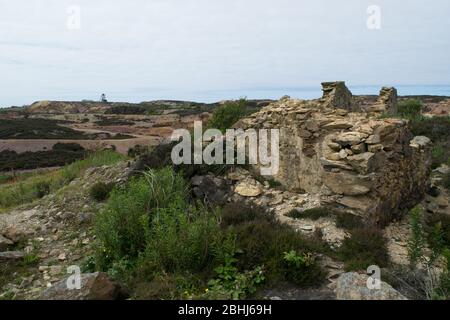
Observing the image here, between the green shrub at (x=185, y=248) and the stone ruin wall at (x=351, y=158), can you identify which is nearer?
the green shrub at (x=185, y=248)

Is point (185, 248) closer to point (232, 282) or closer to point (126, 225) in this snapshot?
point (232, 282)

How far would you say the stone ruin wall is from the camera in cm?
621

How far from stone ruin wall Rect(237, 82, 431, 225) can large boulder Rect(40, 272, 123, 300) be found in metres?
3.93

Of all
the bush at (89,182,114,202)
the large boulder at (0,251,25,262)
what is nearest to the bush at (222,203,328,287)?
the large boulder at (0,251,25,262)

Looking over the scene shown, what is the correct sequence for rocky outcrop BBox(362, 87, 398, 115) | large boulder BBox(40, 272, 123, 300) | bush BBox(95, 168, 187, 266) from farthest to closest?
rocky outcrop BBox(362, 87, 398, 115), bush BBox(95, 168, 187, 266), large boulder BBox(40, 272, 123, 300)

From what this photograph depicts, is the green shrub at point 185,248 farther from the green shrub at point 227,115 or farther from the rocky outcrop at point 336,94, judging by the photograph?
the green shrub at point 227,115

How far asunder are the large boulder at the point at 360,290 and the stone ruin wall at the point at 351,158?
2.32 meters

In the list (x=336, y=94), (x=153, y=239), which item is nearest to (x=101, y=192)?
(x=153, y=239)

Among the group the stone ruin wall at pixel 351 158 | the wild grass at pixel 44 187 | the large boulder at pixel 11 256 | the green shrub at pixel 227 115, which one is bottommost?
the large boulder at pixel 11 256

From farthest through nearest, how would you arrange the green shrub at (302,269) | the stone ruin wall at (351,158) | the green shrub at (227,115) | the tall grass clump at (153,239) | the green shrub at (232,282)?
the green shrub at (227,115)
the stone ruin wall at (351,158)
the tall grass clump at (153,239)
the green shrub at (302,269)
the green shrub at (232,282)

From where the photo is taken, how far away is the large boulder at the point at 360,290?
3514 mm

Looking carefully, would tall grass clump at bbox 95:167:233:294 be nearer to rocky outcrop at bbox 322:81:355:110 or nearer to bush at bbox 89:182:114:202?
bush at bbox 89:182:114:202

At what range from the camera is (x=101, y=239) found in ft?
17.1

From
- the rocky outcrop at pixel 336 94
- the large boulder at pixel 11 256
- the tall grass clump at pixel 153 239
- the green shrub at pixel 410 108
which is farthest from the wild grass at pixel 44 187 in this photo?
the green shrub at pixel 410 108
